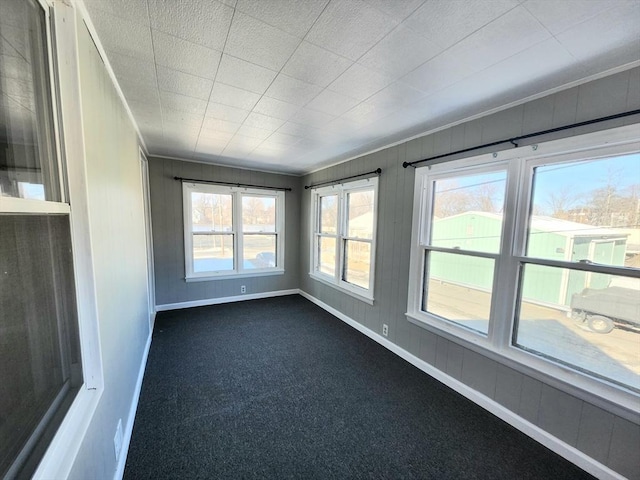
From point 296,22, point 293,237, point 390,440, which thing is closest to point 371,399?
point 390,440

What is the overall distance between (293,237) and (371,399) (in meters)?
3.33

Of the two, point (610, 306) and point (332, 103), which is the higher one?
point (332, 103)

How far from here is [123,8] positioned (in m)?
1.13

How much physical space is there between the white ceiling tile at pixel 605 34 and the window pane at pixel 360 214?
7.21ft

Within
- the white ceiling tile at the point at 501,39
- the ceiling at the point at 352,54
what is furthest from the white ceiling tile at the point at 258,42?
the white ceiling tile at the point at 501,39

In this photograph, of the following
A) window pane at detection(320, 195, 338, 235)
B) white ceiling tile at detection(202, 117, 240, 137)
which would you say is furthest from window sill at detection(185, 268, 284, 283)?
white ceiling tile at detection(202, 117, 240, 137)

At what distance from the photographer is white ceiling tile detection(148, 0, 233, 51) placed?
1.11m

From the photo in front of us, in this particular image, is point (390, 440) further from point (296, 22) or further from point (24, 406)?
point (296, 22)

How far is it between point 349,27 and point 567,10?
36.2 inches

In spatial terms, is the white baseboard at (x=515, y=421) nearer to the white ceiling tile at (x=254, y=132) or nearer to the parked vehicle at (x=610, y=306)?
the parked vehicle at (x=610, y=306)

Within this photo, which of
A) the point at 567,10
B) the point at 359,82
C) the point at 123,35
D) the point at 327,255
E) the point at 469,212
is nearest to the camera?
the point at 567,10

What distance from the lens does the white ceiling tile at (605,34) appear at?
1092 millimetres

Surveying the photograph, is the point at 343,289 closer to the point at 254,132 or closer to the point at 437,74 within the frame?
the point at 254,132

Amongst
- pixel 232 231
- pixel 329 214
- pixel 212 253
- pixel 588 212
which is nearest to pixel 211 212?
pixel 232 231
